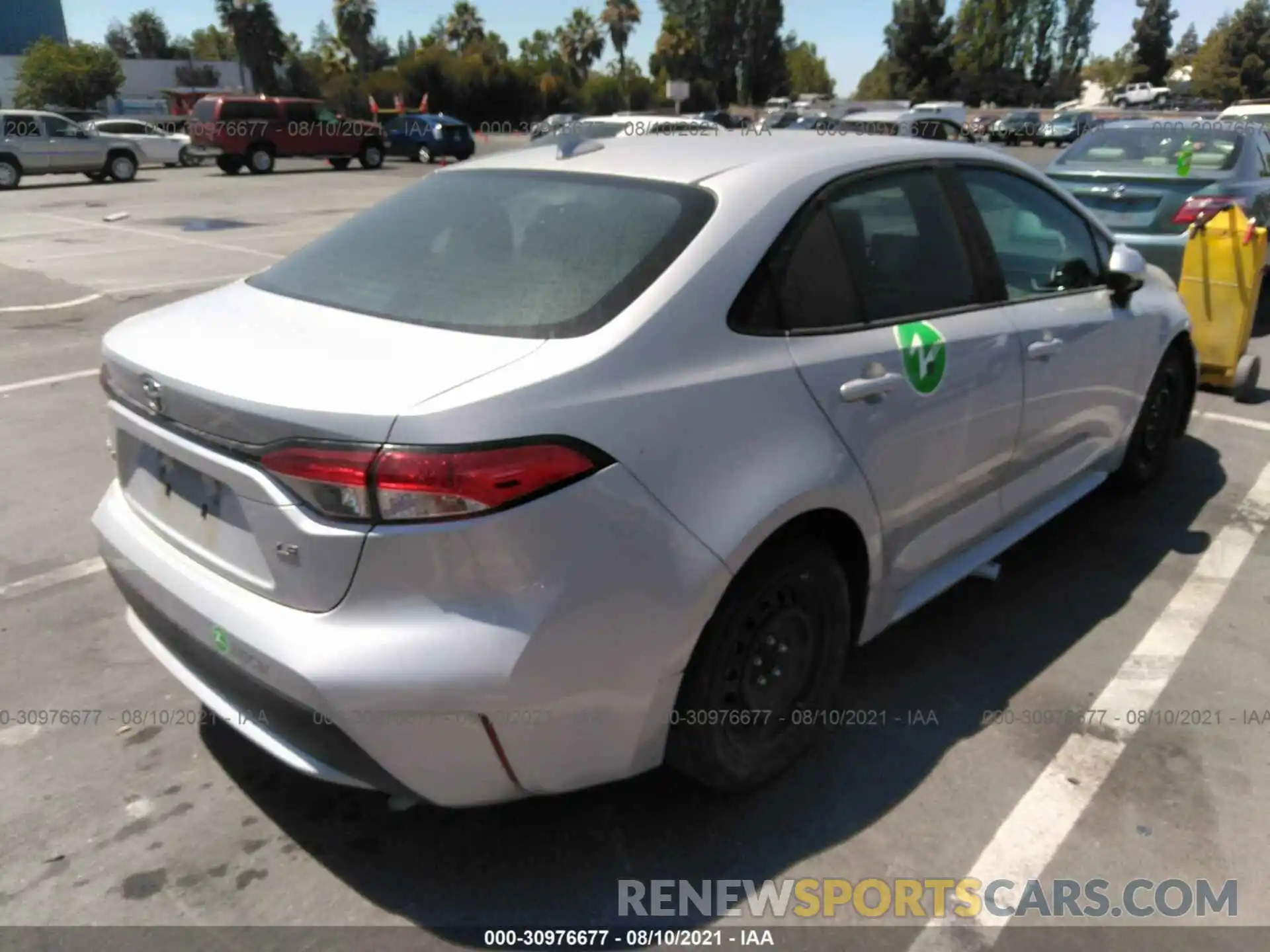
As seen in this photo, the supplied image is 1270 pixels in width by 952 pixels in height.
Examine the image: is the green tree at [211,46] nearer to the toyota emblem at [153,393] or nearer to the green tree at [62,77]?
the green tree at [62,77]

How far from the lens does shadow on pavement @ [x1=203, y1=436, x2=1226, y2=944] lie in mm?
2529

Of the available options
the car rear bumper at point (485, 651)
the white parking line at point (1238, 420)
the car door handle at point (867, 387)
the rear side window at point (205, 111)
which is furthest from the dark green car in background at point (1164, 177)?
the rear side window at point (205, 111)

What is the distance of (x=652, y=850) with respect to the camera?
8.77 feet

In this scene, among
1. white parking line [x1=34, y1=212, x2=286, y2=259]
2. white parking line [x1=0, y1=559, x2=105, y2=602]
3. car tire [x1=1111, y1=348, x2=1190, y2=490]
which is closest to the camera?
white parking line [x1=0, y1=559, x2=105, y2=602]

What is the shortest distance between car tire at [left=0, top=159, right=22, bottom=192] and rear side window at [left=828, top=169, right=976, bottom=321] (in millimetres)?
27251

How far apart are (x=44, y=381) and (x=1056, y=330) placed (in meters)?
6.43

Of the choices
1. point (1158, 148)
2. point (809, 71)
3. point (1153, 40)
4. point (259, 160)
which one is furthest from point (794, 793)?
point (809, 71)

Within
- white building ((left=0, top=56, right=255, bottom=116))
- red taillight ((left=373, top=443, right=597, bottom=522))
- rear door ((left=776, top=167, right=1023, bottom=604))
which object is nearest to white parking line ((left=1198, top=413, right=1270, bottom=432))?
rear door ((left=776, top=167, right=1023, bottom=604))

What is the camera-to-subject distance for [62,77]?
52.1 m

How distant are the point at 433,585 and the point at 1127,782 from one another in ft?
6.89

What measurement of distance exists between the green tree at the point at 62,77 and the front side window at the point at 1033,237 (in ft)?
194

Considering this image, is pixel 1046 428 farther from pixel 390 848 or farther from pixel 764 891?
pixel 390 848

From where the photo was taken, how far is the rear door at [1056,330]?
3.57 metres

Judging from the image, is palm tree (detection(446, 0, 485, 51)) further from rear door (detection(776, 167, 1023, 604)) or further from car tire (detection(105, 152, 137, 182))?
rear door (detection(776, 167, 1023, 604))
